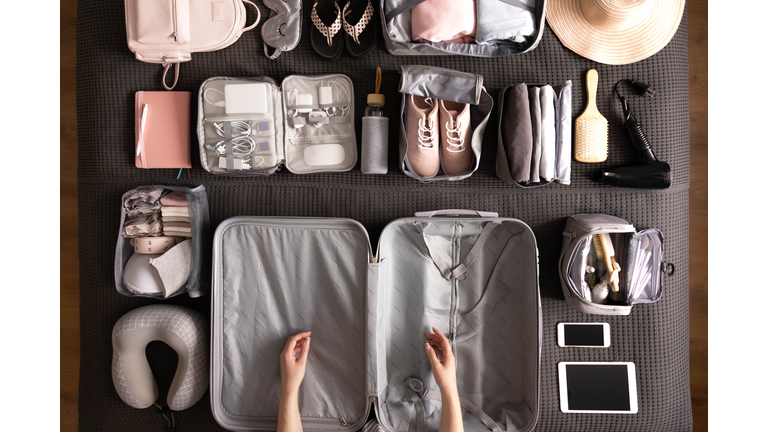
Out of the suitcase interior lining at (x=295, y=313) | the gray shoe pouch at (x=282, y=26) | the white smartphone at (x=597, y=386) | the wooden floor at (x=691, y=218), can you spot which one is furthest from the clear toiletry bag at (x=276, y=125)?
the white smartphone at (x=597, y=386)

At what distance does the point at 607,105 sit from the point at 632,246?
52 cm

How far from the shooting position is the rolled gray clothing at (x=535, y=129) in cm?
125

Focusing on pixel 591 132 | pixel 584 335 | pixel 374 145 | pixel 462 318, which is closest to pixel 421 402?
pixel 462 318

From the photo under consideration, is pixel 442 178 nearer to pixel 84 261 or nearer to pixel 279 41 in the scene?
pixel 279 41

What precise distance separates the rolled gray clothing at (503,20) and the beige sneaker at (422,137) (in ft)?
0.93

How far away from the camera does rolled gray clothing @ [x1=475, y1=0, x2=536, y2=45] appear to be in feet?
4.09

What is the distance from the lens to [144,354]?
1.35 metres

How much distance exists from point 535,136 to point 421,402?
1.00 metres

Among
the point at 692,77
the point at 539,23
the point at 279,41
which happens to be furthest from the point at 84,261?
the point at 692,77

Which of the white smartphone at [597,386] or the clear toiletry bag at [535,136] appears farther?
the white smartphone at [597,386]

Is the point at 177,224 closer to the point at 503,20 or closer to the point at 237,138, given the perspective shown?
the point at 237,138

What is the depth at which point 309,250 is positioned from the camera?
1.31 m

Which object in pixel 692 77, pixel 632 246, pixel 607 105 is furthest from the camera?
pixel 692 77

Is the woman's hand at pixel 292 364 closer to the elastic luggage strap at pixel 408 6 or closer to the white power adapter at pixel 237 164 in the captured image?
the white power adapter at pixel 237 164
